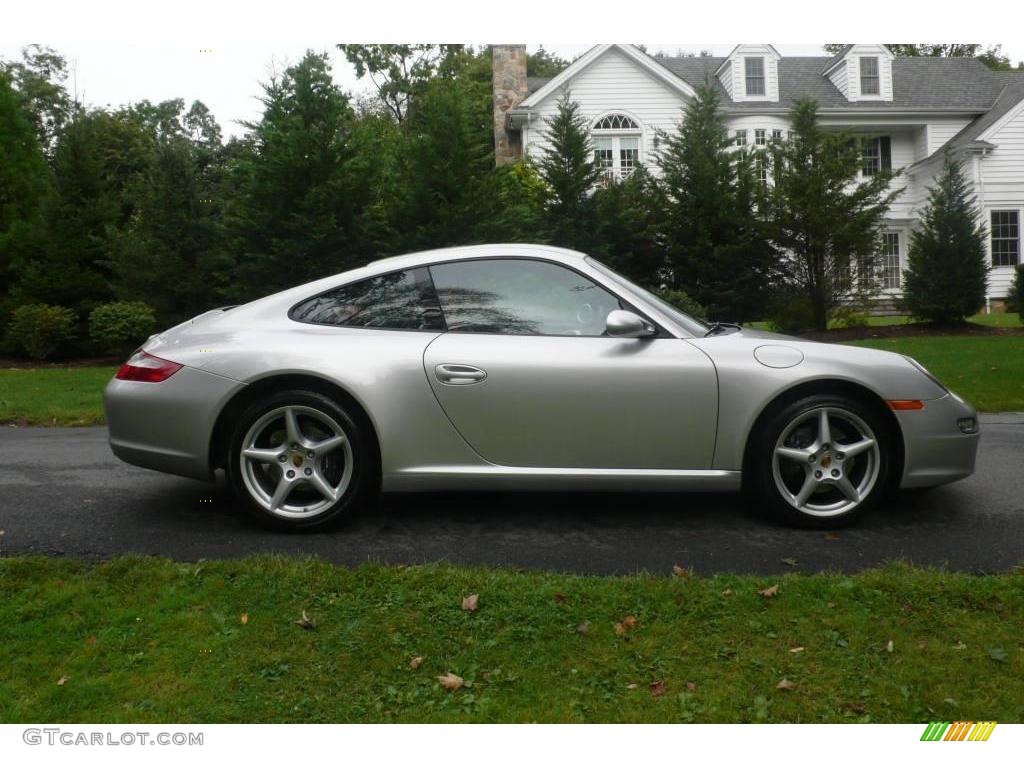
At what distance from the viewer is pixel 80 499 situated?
5.43 meters

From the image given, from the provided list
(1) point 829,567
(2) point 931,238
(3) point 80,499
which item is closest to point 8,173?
(3) point 80,499

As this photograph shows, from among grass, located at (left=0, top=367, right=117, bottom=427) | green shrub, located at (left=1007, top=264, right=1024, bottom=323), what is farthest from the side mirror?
green shrub, located at (left=1007, top=264, right=1024, bottom=323)

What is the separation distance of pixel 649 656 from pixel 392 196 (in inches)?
547

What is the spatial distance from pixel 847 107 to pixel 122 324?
79.9 feet

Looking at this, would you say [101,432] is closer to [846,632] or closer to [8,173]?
[846,632]

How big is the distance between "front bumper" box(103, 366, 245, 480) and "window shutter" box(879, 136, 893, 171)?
31.5m

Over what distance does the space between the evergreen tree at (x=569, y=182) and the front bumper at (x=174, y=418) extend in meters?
12.9

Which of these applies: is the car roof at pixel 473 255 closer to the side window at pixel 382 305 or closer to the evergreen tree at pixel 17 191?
the side window at pixel 382 305

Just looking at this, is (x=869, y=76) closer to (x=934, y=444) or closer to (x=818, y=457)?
(x=934, y=444)

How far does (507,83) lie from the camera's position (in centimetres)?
3044

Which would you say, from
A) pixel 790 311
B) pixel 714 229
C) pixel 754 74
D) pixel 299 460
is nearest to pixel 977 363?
pixel 790 311

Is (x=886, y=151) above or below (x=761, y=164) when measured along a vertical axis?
above
